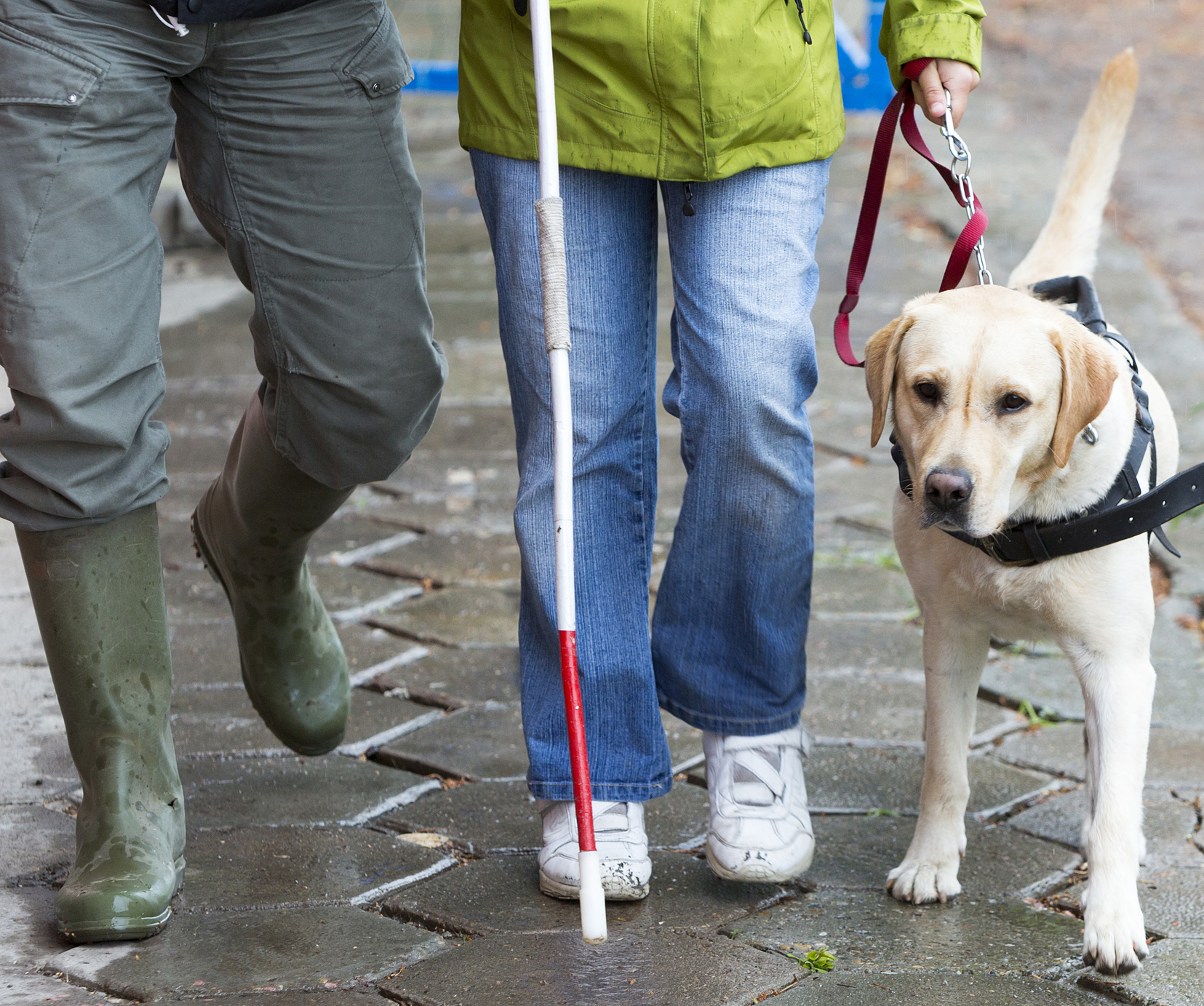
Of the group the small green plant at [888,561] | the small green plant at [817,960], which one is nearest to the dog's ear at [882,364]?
the small green plant at [817,960]

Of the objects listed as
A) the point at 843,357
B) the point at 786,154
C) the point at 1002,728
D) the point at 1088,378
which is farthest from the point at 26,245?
the point at 1002,728

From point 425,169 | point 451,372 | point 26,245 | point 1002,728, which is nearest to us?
point 26,245

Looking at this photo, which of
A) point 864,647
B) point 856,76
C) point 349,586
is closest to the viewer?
point 864,647

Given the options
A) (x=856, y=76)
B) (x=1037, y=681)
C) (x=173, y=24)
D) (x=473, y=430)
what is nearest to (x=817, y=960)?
(x=1037, y=681)

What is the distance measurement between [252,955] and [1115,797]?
4.35 ft

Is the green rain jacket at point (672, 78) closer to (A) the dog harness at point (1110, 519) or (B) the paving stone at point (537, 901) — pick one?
(A) the dog harness at point (1110, 519)

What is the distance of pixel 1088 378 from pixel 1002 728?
3.63 ft

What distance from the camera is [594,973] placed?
2.11m

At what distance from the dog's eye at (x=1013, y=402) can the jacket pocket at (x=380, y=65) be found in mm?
1087

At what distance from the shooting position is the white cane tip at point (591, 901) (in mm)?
2029

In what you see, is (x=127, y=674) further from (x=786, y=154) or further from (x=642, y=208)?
(x=786, y=154)

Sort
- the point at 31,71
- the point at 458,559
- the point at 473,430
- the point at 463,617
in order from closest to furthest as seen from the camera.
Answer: the point at 31,71
the point at 463,617
the point at 458,559
the point at 473,430

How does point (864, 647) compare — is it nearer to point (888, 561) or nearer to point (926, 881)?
point (888, 561)

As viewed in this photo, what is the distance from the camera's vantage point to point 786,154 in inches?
90.7
